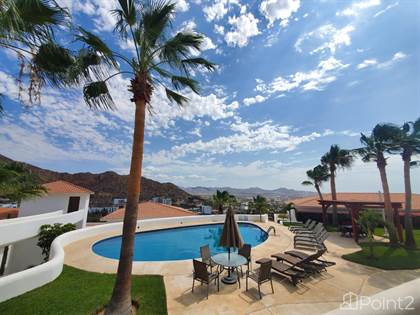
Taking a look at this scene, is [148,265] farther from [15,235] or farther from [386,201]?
[386,201]

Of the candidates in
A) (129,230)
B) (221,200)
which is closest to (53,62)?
(129,230)

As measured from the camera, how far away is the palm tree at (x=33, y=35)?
3.27 metres

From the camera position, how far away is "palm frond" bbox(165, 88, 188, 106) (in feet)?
21.8

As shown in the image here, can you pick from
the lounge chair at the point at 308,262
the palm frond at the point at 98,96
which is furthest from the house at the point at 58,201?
the lounge chair at the point at 308,262

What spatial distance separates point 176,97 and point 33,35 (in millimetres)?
3682

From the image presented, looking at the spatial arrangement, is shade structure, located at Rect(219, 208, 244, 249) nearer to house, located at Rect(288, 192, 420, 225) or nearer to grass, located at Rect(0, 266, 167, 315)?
grass, located at Rect(0, 266, 167, 315)

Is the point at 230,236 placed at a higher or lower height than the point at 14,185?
lower

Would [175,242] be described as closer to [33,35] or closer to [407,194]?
[33,35]

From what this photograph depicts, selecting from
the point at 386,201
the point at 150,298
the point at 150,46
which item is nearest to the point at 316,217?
the point at 386,201

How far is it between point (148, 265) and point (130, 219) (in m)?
5.23

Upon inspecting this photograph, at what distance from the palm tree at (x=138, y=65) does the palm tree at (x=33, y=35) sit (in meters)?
0.84

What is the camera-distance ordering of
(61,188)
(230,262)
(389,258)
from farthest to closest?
1. (61,188)
2. (389,258)
3. (230,262)

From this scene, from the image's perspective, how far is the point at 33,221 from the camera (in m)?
11.5

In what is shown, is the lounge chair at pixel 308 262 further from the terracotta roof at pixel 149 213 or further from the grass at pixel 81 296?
the terracotta roof at pixel 149 213
